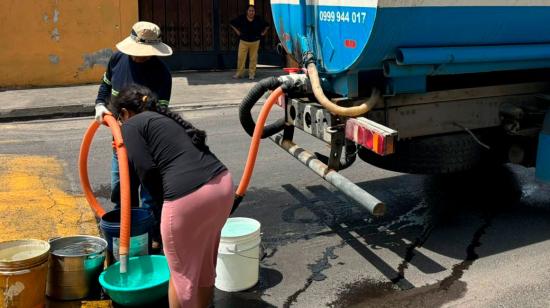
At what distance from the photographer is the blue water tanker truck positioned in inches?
179

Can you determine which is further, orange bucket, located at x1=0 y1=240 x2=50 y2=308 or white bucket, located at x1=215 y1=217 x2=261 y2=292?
white bucket, located at x1=215 y1=217 x2=261 y2=292

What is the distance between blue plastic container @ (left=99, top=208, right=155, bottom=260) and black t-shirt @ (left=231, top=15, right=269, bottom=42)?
10.6m

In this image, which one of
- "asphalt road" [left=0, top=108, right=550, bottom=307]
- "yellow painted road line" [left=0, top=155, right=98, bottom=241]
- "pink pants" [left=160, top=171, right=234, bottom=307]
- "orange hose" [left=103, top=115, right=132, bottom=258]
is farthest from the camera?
"yellow painted road line" [left=0, top=155, right=98, bottom=241]

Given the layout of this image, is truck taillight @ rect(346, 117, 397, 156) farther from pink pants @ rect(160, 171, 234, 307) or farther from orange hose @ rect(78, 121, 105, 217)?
orange hose @ rect(78, 121, 105, 217)

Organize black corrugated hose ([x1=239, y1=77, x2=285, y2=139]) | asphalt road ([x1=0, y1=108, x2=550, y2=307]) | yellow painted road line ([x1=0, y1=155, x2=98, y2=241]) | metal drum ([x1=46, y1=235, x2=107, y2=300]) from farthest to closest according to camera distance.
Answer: black corrugated hose ([x1=239, y1=77, x2=285, y2=139]), yellow painted road line ([x1=0, y1=155, x2=98, y2=241]), asphalt road ([x1=0, y1=108, x2=550, y2=307]), metal drum ([x1=46, y1=235, x2=107, y2=300])

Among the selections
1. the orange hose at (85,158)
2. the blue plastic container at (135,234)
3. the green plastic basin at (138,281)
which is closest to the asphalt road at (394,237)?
the green plastic basin at (138,281)

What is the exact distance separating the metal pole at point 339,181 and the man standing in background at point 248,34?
343 inches

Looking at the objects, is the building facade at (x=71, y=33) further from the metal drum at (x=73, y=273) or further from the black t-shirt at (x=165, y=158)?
the black t-shirt at (x=165, y=158)

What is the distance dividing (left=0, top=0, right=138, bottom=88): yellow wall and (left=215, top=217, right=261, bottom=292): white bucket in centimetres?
1016

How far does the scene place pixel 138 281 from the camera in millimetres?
3887

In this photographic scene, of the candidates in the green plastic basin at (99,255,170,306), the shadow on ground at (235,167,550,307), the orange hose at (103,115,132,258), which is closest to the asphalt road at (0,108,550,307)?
the shadow on ground at (235,167,550,307)

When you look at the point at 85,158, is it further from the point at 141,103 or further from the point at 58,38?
the point at 58,38

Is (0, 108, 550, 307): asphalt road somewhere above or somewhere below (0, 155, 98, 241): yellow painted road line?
below

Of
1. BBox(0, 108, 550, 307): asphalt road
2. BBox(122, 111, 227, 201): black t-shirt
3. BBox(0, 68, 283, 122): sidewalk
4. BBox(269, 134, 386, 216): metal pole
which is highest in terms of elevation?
BBox(122, 111, 227, 201): black t-shirt
